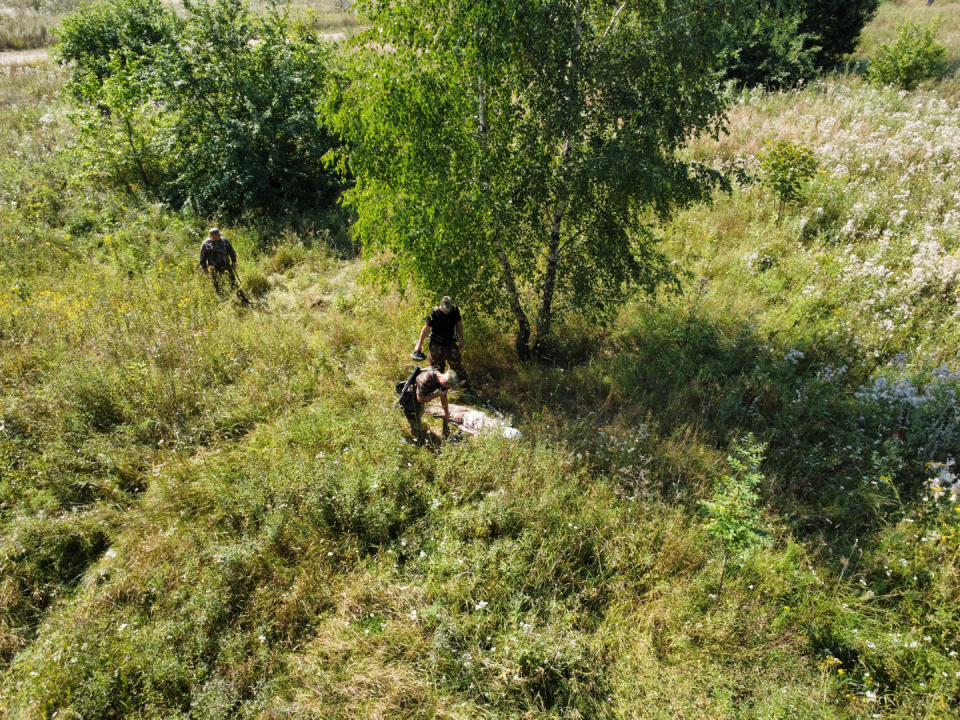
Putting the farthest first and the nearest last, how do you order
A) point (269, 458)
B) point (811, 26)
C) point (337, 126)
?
1. point (811, 26)
2. point (337, 126)
3. point (269, 458)

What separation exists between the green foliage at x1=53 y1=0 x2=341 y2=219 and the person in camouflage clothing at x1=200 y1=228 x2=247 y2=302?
3304mm

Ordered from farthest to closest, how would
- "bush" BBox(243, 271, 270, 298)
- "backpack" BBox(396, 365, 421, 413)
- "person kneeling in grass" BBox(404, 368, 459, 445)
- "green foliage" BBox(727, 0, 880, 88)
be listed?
"green foliage" BBox(727, 0, 880, 88) → "bush" BBox(243, 271, 270, 298) → "backpack" BBox(396, 365, 421, 413) → "person kneeling in grass" BBox(404, 368, 459, 445)

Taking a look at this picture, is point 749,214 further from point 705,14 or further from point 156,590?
point 156,590

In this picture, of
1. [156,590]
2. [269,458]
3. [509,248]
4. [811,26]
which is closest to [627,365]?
[509,248]

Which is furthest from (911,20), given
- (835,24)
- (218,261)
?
(218,261)

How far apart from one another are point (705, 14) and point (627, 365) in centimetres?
420

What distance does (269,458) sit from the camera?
5.82 meters

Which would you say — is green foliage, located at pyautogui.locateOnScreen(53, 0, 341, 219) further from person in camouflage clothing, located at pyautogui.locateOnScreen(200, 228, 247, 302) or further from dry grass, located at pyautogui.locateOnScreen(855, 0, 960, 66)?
dry grass, located at pyautogui.locateOnScreen(855, 0, 960, 66)

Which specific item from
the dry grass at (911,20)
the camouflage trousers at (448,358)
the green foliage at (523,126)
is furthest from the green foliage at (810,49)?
the camouflage trousers at (448,358)

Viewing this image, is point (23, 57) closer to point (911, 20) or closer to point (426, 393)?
point (426, 393)

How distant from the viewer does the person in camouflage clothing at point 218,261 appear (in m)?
9.63

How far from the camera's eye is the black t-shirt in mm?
6891

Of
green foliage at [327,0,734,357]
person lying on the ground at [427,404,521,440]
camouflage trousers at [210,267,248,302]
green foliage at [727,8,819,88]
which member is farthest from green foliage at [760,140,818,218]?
camouflage trousers at [210,267,248,302]

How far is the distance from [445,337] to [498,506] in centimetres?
279
